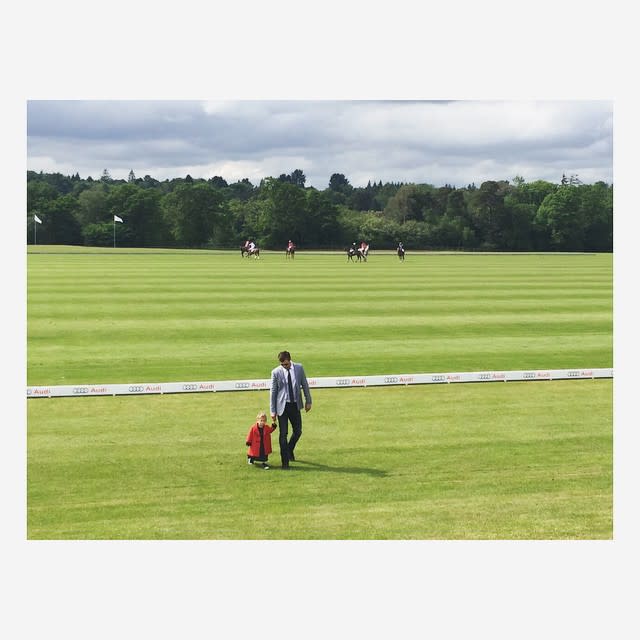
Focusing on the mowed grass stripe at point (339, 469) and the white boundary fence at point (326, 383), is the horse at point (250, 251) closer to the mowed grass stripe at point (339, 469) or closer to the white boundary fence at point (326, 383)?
the white boundary fence at point (326, 383)

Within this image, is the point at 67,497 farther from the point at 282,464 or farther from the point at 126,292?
the point at 126,292

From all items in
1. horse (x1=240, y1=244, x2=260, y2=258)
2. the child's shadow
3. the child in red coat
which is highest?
horse (x1=240, y1=244, x2=260, y2=258)

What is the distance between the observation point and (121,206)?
114312 mm

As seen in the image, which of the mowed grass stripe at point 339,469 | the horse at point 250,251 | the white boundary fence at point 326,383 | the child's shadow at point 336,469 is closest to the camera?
the mowed grass stripe at point 339,469

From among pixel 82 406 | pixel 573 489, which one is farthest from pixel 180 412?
pixel 573 489

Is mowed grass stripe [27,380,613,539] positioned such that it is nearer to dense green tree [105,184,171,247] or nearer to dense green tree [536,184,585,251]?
dense green tree [105,184,171,247]

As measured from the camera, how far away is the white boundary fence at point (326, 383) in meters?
19.4

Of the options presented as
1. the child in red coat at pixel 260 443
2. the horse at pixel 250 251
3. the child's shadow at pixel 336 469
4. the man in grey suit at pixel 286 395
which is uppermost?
the horse at pixel 250 251

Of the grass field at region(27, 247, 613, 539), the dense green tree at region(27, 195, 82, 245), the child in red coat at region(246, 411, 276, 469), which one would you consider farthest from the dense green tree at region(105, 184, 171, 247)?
the child in red coat at region(246, 411, 276, 469)

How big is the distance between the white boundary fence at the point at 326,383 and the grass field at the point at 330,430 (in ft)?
1.37

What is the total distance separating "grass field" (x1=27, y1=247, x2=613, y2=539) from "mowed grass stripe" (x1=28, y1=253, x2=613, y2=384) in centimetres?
14

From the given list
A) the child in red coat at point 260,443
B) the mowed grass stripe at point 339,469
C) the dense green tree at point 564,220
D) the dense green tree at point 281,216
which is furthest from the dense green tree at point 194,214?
the child in red coat at point 260,443

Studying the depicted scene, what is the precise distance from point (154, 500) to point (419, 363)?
40.8 feet

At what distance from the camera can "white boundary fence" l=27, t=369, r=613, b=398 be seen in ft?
63.7
